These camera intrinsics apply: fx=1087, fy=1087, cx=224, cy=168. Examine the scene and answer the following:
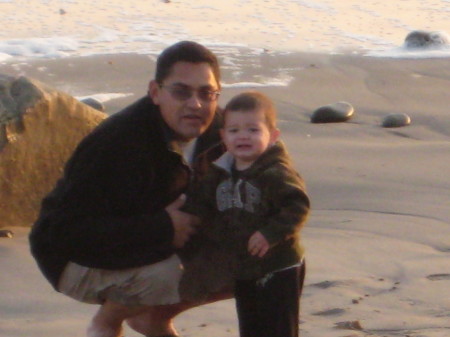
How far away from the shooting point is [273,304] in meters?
3.91

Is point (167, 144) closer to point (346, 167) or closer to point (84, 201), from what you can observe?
point (84, 201)

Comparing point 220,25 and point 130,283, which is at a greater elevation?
point 130,283

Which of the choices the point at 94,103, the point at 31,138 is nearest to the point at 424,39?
the point at 94,103

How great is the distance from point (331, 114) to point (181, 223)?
5504 mm

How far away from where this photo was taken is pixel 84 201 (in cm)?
401

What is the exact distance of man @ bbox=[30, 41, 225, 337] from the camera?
399cm

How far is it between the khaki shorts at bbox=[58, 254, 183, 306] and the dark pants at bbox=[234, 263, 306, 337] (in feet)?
0.99

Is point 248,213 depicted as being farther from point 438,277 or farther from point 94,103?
point 94,103

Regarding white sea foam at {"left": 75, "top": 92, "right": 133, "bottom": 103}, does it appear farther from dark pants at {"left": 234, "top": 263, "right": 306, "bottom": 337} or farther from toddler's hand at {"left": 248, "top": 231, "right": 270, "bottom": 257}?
toddler's hand at {"left": 248, "top": 231, "right": 270, "bottom": 257}

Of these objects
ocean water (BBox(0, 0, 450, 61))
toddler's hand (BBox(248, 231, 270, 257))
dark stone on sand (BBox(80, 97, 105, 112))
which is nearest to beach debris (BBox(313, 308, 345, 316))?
toddler's hand (BBox(248, 231, 270, 257))

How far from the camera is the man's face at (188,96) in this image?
13.1 feet

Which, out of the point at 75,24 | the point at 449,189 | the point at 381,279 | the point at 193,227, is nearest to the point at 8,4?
the point at 75,24

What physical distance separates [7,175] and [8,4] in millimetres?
8973

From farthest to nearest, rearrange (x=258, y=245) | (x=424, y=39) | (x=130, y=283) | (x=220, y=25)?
(x=220, y=25) < (x=424, y=39) < (x=130, y=283) < (x=258, y=245)
